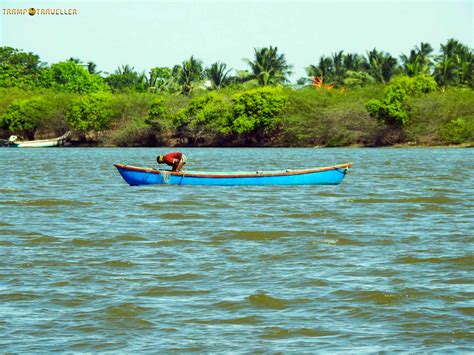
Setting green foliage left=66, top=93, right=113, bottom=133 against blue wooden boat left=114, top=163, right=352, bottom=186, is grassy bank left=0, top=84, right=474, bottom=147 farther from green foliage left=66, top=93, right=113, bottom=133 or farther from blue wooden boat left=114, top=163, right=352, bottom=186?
blue wooden boat left=114, top=163, right=352, bottom=186

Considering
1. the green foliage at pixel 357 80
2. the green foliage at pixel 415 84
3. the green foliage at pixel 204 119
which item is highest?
the green foliage at pixel 357 80

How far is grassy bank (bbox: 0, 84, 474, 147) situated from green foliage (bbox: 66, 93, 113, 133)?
11cm

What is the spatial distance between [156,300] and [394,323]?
10.2 ft

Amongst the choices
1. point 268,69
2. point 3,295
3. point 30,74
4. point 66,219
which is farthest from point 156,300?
point 30,74

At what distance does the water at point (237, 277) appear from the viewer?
1062cm

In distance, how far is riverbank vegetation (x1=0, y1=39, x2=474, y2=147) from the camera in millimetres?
87250

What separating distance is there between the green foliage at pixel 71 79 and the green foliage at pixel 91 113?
2795 cm

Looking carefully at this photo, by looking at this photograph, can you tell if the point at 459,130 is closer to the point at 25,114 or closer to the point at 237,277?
the point at 25,114

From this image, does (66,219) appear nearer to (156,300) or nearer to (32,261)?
(32,261)

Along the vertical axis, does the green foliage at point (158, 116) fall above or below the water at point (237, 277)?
above

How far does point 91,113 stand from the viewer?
344ft

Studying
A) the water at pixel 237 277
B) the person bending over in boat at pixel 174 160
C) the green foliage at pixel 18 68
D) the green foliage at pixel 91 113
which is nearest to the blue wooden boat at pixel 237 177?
the person bending over in boat at pixel 174 160

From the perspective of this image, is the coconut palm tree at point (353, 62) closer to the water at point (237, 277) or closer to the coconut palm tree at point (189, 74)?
the coconut palm tree at point (189, 74)

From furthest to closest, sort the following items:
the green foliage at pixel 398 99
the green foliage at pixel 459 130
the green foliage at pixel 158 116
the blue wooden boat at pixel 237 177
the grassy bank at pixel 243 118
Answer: the green foliage at pixel 158 116, the grassy bank at pixel 243 118, the green foliage at pixel 398 99, the green foliage at pixel 459 130, the blue wooden boat at pixel 237 177
